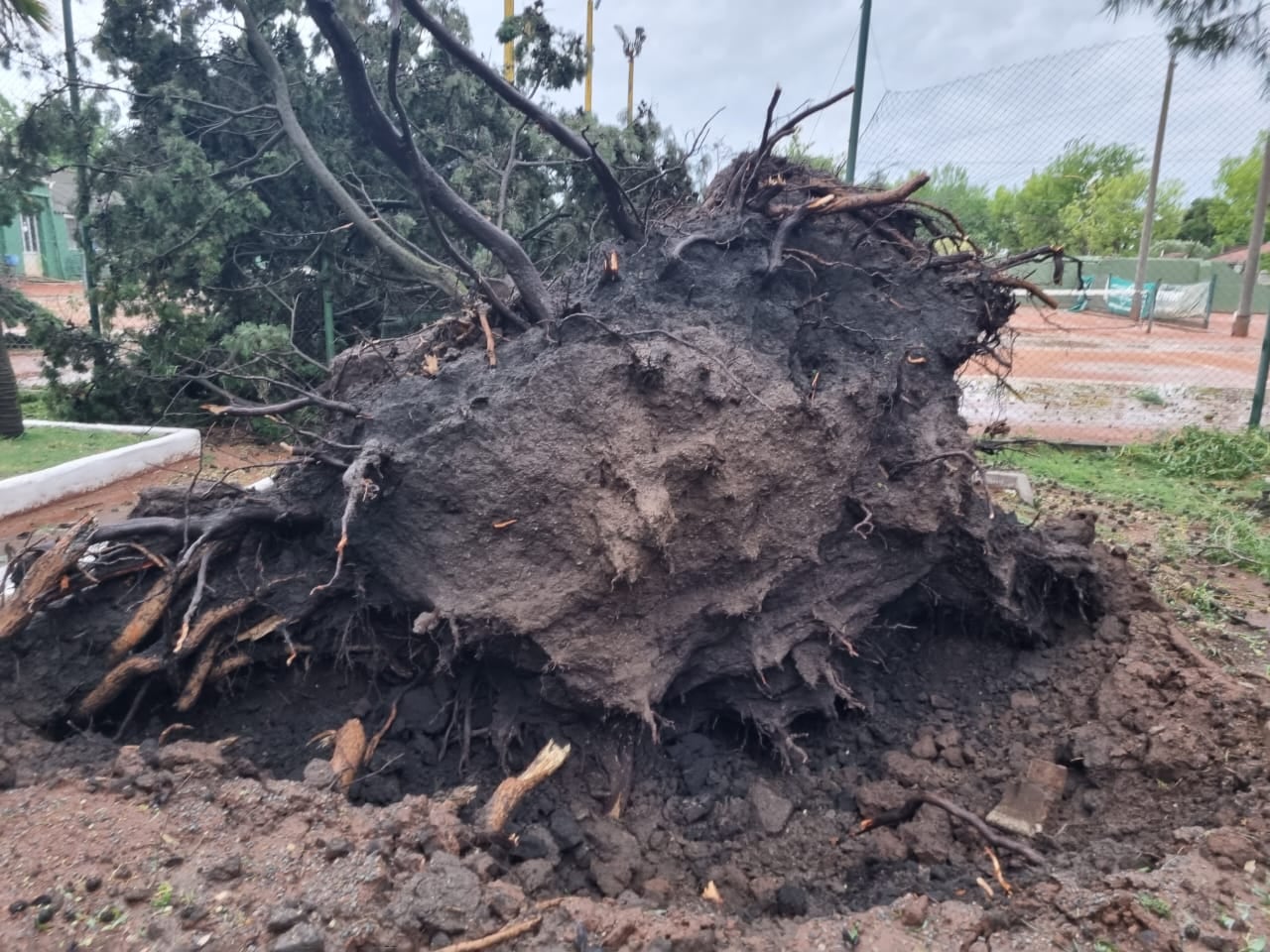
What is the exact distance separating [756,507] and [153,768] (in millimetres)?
2258

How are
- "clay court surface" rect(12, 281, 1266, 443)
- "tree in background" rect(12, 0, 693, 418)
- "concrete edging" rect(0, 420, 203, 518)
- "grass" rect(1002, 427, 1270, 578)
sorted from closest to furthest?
"grass" rect(1002, 427, 1270, 578), "concrete edging" rect(0, 420, 203, 518), "tree in background" rect(12, 0, 693, 418), "clay court surface" rect(12, 281, 1266, 443)

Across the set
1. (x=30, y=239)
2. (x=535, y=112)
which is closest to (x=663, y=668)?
(x=535, y=112)

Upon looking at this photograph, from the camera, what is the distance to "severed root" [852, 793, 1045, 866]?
2744 millimetres

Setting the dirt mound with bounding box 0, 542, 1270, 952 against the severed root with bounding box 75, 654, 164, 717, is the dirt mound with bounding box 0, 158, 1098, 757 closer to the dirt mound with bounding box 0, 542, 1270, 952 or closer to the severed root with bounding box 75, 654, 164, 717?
the severed root with bounding box 75, 654, 164, 717

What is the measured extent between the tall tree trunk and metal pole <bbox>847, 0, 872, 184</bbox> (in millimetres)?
7740

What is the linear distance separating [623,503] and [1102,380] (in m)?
11.0

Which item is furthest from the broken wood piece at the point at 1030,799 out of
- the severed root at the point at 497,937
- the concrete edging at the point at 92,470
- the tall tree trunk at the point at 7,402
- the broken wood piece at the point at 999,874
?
the tall tree trunk at the point at 7,402

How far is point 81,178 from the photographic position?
8312mm

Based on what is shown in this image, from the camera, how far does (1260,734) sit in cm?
305

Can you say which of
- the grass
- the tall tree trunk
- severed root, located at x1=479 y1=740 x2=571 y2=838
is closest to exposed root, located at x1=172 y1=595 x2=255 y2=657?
severed root, located at x1=479 y1=740 x2=571 y2=838

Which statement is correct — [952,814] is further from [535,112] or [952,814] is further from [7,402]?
[7,402]

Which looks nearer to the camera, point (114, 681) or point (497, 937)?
point (497, 937)

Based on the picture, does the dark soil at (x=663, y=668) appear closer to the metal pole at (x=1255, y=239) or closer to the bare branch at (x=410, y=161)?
the bare branch at (x=410, y=161)

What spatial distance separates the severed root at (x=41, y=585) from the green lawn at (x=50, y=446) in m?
3.94
